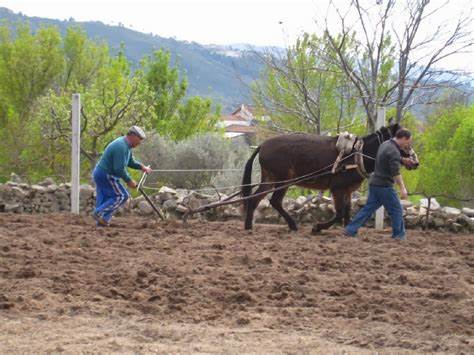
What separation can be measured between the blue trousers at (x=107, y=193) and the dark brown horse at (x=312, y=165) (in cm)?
188

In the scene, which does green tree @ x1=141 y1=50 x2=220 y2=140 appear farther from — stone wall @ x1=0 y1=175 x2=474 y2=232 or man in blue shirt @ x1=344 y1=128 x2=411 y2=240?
man in blue shirt @ x1=344 y1=128 x2=411 y2=240

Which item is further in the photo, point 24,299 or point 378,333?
point 24,299

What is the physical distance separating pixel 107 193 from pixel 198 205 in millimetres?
2355

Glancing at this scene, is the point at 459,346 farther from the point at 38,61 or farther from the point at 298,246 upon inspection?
the point at 38,61

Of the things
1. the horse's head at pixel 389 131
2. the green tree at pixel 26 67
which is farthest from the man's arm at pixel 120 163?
the green tree at pixel 26 67

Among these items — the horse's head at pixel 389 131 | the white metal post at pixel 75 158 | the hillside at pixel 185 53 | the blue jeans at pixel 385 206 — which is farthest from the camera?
the hillside at pixel 185 53

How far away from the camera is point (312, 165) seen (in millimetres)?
10539

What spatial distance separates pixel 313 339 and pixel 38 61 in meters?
26.9

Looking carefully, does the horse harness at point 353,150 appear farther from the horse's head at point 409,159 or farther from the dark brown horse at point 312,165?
the horse's head at point 409,159

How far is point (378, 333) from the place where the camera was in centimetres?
516

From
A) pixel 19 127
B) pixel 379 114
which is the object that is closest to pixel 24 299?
pixel 379 114

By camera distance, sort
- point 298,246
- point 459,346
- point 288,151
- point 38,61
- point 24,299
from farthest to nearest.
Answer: point 38,61 → point 288,151 → point 298,246 → point 24,299 → point 459,346

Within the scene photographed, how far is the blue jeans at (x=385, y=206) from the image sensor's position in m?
9.67

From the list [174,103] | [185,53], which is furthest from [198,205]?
Result: [185,53]
